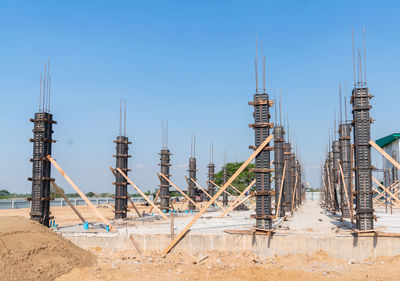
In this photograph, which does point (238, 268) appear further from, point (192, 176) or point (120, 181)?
point (192, 176)

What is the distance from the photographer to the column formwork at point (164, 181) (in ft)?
93.2

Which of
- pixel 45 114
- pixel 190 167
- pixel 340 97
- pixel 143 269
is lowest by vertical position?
pixel 143 269

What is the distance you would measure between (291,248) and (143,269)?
5.26m

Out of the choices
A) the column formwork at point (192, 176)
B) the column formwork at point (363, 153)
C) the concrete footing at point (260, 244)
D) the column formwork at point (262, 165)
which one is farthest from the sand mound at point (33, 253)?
the column formwork at point (192, 176)

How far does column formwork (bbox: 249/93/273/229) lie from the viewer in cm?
1431

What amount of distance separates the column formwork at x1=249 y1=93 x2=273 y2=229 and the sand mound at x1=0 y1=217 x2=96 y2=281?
21.6 ft

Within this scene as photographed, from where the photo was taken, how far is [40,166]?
1739 cm

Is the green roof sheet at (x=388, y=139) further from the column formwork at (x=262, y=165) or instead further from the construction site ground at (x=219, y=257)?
the column formwork at (x=262, y=165)

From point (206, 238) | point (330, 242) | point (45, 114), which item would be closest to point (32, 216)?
point (45, 114)

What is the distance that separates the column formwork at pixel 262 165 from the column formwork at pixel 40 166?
32.3ft

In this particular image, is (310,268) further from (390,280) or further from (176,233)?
(176,233)

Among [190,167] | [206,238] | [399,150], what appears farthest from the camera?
[399,150]

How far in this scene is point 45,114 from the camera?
1752 centimetres

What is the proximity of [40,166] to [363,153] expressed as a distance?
14.1 m
